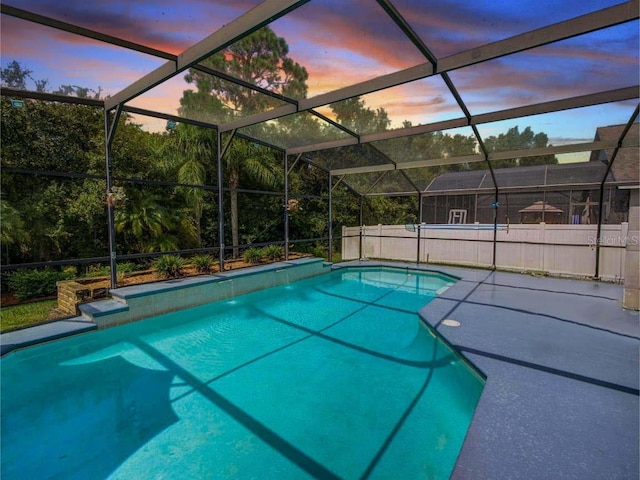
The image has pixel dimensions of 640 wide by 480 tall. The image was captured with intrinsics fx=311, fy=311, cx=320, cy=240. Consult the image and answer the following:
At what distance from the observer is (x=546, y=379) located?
3.11m

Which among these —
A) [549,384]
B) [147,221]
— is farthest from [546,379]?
[147,221]

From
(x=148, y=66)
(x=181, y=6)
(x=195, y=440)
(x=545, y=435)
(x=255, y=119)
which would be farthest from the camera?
(x=255, y=119)

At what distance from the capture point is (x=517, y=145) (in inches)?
267

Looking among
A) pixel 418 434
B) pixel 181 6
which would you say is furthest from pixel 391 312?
pixel 181 6

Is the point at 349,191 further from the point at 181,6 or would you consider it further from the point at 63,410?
the point at 63,410

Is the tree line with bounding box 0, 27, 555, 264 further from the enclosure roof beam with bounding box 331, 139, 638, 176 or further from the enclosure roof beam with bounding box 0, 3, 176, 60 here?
the enclosure roof beam with bounding box 0, 3, 176, 60

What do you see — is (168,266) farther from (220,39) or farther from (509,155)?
(509,155)

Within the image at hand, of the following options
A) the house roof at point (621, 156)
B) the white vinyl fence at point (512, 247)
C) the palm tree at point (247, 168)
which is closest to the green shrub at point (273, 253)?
the palm tree at point (247, 168)

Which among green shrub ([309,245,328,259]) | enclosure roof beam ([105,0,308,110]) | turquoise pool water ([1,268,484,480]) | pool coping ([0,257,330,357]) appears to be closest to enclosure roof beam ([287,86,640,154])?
turquoise pool water ([1,268,484,480])

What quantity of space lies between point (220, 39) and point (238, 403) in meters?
3.67

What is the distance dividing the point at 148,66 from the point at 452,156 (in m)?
6.71

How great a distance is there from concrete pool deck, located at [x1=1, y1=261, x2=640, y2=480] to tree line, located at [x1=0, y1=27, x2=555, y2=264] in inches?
125

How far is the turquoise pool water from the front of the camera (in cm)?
235

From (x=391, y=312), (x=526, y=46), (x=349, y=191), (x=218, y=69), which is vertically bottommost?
(x=391, y=312)
